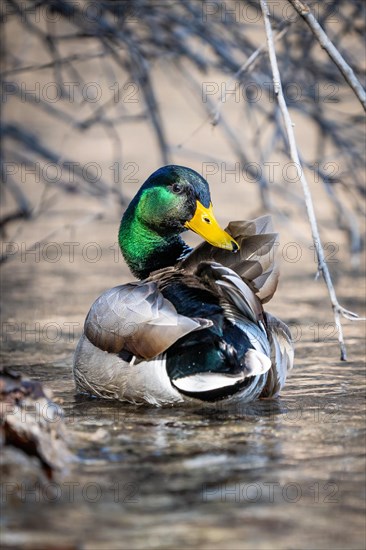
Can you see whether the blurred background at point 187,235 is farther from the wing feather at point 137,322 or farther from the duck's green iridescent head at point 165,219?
the wing feather at point 137,322

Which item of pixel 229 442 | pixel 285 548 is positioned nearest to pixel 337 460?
pixel 229 442

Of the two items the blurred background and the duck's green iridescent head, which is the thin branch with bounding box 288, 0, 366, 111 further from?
the duck's green iridescent head

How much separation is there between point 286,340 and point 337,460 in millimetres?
1367

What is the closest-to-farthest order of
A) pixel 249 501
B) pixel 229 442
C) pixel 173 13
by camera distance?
1. pixel 249 501
2. pixel 229 442
3. pixel 173 13

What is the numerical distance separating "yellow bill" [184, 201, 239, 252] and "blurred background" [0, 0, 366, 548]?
1.15ft

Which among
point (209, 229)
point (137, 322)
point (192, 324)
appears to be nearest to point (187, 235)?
point (209, 229)

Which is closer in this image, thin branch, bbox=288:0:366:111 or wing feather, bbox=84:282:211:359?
thin branch, bbox=288:0:366:111

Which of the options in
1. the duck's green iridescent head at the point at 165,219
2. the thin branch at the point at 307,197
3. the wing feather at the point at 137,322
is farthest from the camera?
the duck's green iridescent head at the point at 165,219

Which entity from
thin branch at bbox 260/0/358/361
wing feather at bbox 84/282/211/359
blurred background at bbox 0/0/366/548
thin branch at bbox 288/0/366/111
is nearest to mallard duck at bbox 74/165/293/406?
wing feather at bbox 84/282/211/359

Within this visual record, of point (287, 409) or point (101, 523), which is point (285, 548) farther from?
point (287, 409)

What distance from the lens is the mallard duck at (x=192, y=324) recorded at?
482 centimetres

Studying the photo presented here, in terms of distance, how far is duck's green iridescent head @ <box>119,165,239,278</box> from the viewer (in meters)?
5.59

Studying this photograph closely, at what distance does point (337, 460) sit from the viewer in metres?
4.24

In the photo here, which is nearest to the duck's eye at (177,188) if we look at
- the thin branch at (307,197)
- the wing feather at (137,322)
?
the wing feather at (137,322)
